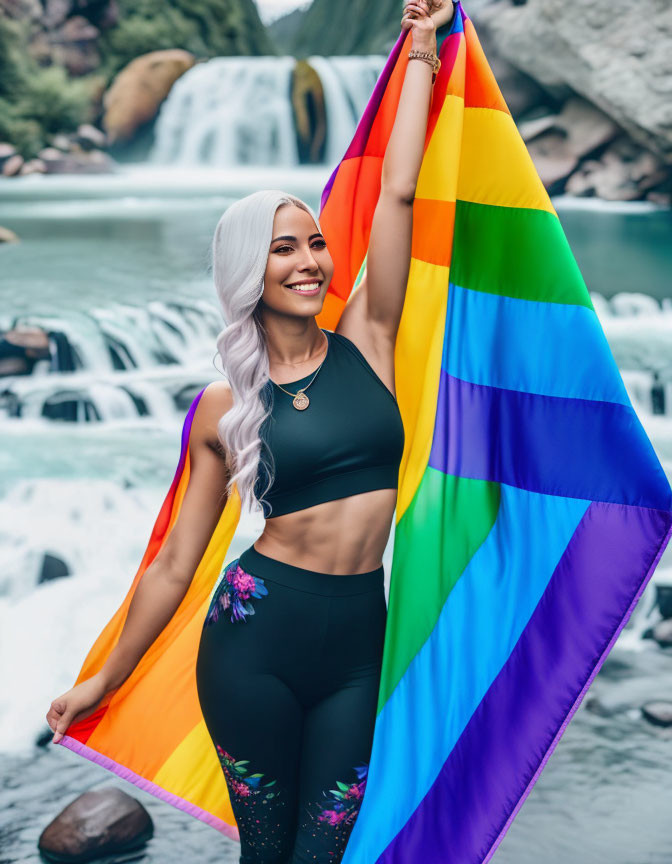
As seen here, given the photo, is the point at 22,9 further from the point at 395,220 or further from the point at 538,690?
the point at 538,690

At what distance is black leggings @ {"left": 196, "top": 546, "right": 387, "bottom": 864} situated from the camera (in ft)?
5.99

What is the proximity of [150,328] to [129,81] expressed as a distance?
9.12 m

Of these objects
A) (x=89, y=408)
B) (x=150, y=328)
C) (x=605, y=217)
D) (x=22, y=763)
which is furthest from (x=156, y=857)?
(x=605, y=217)

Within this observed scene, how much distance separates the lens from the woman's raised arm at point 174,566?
191 cm

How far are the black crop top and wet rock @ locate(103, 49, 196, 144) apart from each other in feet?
46.6

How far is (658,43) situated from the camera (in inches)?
423

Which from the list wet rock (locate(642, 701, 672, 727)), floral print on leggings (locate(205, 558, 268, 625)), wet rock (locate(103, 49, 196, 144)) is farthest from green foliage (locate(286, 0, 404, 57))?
floral print on leggings (locate(205, 558, 268, 625))

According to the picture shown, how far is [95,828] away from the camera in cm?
334

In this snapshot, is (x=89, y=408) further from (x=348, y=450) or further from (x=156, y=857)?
(x=348, y=450)

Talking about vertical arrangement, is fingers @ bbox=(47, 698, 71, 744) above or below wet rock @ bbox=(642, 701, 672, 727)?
above

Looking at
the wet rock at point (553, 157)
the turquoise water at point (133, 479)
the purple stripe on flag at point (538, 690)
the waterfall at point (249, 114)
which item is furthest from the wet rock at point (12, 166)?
the purple stripe on flag at point (538, 690)

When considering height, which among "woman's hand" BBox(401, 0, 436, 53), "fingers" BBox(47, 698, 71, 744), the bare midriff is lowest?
"fingers" BBox(47, 698, 71, 744)

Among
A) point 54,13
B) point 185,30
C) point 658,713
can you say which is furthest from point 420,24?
point 185,30

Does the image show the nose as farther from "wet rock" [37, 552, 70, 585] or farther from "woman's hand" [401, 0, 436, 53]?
"wet rock" [37, 552, 70, 585]
